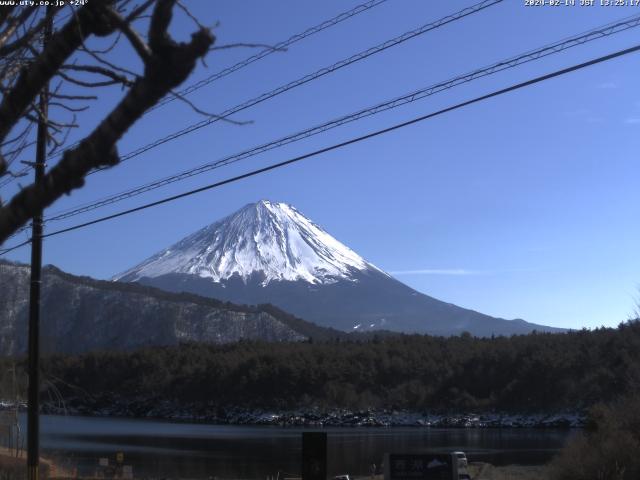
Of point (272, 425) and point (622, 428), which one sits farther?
point (272, 425)

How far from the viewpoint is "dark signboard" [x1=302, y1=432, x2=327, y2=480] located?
12336mm

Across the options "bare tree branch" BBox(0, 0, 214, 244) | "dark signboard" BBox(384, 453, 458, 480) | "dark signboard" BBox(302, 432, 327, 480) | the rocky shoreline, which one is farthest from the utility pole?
the rocky shoreline

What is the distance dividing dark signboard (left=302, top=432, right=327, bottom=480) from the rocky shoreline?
2938 inches

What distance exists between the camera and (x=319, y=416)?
103625mm

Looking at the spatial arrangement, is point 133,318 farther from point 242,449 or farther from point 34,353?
point 34,353

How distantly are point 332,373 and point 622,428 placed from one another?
293 ft

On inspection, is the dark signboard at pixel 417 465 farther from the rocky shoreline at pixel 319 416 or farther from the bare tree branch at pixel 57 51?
the rocky shoreline at pixel 319 416

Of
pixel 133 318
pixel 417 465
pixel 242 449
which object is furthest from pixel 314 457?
pixel 133 318

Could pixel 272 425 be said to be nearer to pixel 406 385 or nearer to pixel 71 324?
pixel 406 385

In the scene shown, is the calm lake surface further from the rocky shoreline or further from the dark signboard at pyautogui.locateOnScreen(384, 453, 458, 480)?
the dark signboard at pyautogui.locateOnScreen(384, 453, 458, 480)

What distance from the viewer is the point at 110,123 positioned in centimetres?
485

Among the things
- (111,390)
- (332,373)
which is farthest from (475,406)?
(111,390)

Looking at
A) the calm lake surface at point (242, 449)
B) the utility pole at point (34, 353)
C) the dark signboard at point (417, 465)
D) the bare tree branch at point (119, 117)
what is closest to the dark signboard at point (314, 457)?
the dark signboard at point (417, 465)

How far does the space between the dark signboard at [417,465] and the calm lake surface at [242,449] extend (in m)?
25.2
